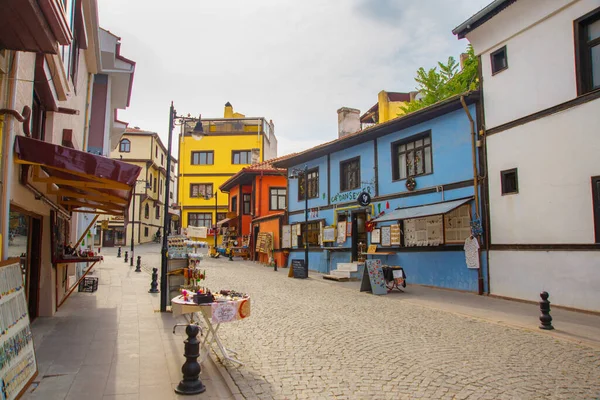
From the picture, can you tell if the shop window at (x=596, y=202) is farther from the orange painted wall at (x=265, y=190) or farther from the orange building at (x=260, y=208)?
the orange painted wall at (x=265, y=190)

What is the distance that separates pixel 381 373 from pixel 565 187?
7562mm

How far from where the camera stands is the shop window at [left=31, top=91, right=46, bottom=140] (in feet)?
24.8

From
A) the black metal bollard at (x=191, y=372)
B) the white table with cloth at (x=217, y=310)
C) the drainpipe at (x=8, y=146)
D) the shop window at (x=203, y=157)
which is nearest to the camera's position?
the black metal bollard at (x=191, y=372)

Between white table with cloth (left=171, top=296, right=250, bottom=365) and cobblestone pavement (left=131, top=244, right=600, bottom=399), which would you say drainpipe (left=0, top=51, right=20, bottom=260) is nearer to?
white table with cloth (left=171, top=296, right=250, bottom=365)

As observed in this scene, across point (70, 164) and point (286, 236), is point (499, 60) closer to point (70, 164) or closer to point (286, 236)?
point (70, 164)

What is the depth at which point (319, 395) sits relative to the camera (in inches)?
187

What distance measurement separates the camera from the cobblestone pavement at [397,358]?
4945 mm

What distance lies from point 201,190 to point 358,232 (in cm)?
3171

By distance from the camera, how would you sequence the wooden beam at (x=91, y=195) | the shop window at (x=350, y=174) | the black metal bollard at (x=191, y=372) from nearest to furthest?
1. the black metal bollard at (x=191, y=372)
2. the wooden beam at (x=91, y=195)
3. the shop window at (x=350, y=174)

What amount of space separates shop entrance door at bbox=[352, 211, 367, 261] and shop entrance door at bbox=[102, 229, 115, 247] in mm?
34496

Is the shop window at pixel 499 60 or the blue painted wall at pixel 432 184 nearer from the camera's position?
the shop window at pixel 499 60

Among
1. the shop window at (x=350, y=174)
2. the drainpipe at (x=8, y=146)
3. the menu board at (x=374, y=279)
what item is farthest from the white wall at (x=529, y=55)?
the drainpipe at (x=8, y=146)

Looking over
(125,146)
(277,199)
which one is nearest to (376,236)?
(277,199)

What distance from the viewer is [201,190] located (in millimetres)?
47500
